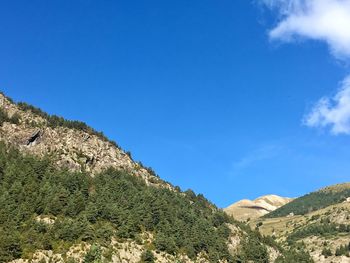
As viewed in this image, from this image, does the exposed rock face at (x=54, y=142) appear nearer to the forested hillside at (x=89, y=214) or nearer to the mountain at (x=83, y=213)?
the mountain at (x=83, y=213)

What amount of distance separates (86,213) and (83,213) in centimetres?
105

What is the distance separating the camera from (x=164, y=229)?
532 ft

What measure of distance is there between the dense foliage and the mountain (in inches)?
11.8

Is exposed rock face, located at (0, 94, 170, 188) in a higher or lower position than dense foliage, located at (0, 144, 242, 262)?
higher

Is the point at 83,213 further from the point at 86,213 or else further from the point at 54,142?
the point at 54,142

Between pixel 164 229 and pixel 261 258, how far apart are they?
42496 millimetres

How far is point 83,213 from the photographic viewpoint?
148 metres

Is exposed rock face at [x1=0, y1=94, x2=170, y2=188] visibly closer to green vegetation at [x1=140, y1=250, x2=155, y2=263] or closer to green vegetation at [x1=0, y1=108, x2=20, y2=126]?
green vegetation at [x1=0, y1=108, x2=20, y2=126]

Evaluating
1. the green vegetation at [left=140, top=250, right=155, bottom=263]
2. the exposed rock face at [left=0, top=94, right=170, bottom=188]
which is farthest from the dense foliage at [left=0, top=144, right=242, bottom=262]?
the green vegetation at [left=140, top=250, right=155, bottom=263]

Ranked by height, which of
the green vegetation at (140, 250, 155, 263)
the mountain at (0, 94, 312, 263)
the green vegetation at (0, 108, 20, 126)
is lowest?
the green vegetation at (140, 250, 155, 263)

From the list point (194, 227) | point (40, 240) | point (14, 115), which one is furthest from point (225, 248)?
point (14, 115)

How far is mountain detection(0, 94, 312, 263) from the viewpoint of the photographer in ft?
421

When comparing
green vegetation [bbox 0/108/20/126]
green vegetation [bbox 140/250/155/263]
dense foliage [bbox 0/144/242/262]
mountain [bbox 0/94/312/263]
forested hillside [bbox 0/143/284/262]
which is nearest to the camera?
mountain [bbox 0/94/312/263]

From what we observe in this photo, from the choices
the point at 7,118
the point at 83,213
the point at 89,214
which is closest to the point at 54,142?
the point at 7,118
